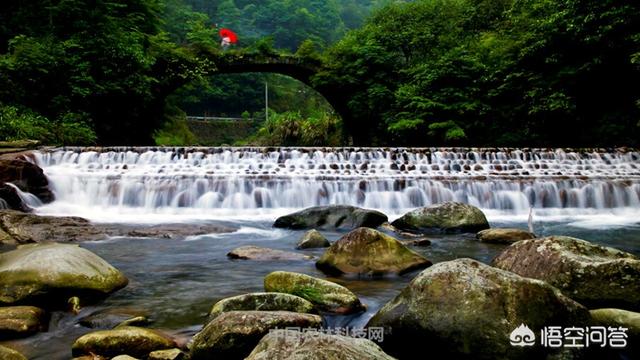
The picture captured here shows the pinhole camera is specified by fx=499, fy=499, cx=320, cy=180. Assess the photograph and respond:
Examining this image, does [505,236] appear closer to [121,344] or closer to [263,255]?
[263,255]

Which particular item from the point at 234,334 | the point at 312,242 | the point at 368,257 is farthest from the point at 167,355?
the point at 312,242

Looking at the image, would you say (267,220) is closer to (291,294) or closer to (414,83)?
(291,294)

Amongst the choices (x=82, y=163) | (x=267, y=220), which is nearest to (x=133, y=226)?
(x=267, y=220)

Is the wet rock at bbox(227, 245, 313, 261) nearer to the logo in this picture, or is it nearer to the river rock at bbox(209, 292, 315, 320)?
the river rock at bbox(209, 292, 315, 320)

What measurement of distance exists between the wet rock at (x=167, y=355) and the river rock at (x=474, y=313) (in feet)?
5.05

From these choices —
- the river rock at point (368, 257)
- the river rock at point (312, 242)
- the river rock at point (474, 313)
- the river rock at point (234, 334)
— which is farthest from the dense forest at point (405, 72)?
the river rock at point (234, 334)

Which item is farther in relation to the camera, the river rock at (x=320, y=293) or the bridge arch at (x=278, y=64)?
the bridge arch at (x=278, y=64)

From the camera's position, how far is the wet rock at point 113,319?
4316mm

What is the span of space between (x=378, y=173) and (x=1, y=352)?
11853 mm

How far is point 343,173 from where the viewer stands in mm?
14320

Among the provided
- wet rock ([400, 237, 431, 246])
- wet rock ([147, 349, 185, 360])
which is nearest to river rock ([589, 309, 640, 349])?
wet rock ([147, 349, 185, 360])

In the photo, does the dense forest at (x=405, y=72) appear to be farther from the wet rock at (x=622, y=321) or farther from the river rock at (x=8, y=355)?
the river rock at (x=8, y=355)

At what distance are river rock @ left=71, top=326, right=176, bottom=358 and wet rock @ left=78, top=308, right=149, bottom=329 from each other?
56 cm

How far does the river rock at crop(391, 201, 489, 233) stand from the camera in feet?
30.8
